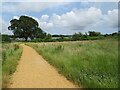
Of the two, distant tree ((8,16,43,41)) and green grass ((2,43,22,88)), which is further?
distant tree ((8,16,43,41))

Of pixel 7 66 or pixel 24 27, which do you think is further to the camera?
pixel 24 27

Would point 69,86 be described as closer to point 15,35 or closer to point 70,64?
point 70,64

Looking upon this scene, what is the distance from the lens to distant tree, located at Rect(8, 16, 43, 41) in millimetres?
69125

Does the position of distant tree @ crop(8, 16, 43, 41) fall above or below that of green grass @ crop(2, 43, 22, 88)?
above

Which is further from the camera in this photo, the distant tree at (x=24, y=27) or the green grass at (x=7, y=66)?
the distant tree at (x=24, y=27)

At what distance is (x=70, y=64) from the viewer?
744 cm

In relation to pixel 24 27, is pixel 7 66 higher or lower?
lower

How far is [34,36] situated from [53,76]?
223 ft

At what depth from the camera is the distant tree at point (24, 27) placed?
69.1m

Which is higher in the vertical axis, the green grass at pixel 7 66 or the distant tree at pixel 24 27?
the distant tree at pixel 24 27

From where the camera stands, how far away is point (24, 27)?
2719 inches

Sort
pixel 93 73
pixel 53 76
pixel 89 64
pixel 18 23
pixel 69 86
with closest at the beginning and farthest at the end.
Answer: pixel 69 86
pixel 93 73
pixel 53 76
pixel 89 64
pixel 18 23

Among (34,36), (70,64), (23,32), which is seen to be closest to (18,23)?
(23,32)

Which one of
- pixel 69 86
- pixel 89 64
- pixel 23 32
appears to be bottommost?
pixel 69 86
